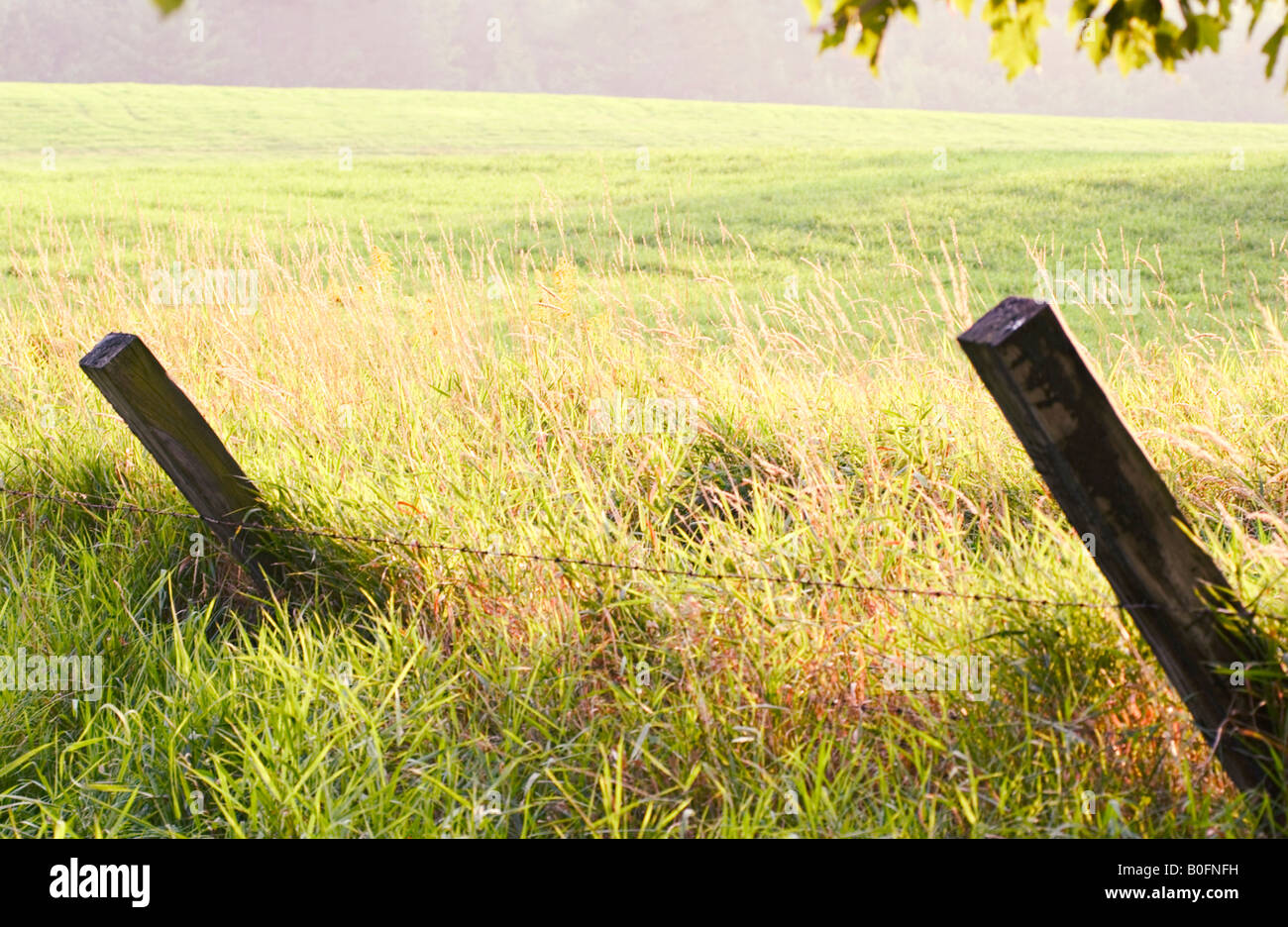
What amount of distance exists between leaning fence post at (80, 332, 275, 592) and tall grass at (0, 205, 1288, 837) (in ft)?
0.60

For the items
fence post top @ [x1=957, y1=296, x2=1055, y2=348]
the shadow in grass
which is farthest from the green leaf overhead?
the shadow in grass

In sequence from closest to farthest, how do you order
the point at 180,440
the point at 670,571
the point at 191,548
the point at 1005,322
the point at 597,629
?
the point at 1005,322 < the point at 670,571 < the point at 597,629 < the point at 180,440 < the point at 191,548

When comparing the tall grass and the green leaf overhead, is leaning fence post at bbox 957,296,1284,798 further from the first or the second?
the green leaf overhead

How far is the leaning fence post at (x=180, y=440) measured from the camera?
2930 mm

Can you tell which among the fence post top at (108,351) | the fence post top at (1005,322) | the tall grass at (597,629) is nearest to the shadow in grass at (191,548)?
the tall grass at (597,629)

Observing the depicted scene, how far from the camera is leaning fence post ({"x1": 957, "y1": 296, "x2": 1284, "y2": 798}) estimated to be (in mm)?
1934

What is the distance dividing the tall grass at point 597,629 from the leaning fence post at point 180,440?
0.60 feet

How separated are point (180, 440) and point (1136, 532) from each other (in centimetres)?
253

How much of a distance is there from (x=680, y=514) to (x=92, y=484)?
7.46ft

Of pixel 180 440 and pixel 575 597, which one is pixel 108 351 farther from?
pixel 575 597

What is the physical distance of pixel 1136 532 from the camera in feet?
6.63

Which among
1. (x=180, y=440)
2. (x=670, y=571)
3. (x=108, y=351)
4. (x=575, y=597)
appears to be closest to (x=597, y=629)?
(x=575, y=597)

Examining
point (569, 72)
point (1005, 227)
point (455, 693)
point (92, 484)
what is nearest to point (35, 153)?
point (1005, 227)

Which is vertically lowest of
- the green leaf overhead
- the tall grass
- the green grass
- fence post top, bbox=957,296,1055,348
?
the tall grass
